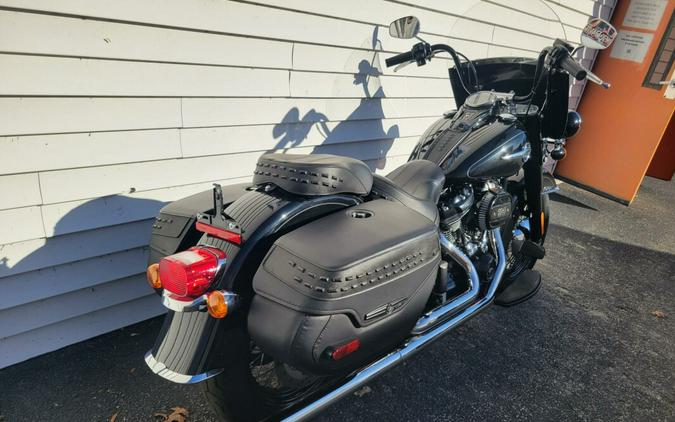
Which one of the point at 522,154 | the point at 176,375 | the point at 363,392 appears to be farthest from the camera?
the point at 522,154

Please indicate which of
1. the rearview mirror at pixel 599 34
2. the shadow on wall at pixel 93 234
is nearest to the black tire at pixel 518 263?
the rearview mirror at pixel 599 34

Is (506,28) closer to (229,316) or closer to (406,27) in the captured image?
(406,27)

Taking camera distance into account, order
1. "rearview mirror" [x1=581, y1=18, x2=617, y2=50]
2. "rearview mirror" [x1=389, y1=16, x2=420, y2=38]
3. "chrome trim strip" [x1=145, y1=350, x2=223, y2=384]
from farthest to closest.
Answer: "rearview mirror" [x1=389, y1=16, x2=420, y2=38]
"rearview mirror" [x1=581, y1=18, x2=617, y2=50]
"chrome trim strip" [x1=145, y1=350, x2=223, y2=384]

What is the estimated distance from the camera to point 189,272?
1.07 m

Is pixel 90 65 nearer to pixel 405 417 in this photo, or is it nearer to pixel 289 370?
pixel 289 370

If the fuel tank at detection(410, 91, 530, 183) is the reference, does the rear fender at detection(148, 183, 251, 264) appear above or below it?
below

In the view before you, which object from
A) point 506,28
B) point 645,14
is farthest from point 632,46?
point 506,28

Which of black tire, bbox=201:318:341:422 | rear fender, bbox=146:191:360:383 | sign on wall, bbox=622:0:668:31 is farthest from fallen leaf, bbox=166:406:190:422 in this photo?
sign on wall, bbox=622:0:668:31

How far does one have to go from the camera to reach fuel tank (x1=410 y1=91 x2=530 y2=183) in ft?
6.18

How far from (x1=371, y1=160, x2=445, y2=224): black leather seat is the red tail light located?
2.29ft

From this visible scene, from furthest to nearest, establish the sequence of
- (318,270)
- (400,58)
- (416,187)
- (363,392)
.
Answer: (400,58), (363,392), (416,187), (318,270)

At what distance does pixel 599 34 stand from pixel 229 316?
7.19 ft

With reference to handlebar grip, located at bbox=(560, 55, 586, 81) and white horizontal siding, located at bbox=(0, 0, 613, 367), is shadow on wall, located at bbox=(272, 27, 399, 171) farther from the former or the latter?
handlebar grip, located at bbox=(560, 55, 586, 81)

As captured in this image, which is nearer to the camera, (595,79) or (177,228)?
(177,228)
